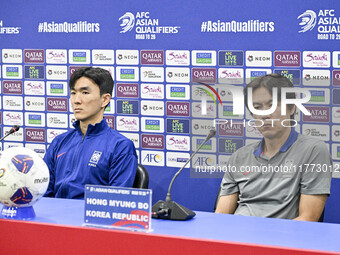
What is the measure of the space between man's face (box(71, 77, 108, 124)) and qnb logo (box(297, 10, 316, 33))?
1524 millimetres

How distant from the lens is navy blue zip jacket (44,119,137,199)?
2816 mm

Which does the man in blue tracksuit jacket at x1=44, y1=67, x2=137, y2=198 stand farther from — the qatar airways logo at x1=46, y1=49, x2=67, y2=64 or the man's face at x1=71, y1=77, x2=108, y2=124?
the qatar airways logo at x1=46, y1=49, x2=67, y2=64

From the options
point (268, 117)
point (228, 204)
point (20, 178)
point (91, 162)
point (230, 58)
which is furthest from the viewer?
point (230, 58)

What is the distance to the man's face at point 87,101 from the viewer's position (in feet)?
9.87

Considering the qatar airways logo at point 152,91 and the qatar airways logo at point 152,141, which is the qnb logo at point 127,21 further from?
the qatar airways logo at point 152,141

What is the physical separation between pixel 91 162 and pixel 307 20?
71.4 inches

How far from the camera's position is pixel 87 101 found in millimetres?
3010

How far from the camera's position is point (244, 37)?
3.89m

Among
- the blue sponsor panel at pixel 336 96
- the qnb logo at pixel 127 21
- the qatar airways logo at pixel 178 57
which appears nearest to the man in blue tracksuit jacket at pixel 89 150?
the qatar airways logo at pixel 178 57

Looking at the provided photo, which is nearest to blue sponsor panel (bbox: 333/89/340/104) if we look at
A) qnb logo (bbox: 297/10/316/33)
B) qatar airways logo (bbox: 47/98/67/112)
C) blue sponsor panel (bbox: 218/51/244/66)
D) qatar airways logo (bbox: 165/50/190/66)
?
qnb logo (bbox: 297/10/316/33)

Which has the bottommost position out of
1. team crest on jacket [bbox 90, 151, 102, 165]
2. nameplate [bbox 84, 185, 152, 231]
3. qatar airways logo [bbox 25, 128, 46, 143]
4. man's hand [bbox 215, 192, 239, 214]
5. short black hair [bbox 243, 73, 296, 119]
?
man's hand [bbox 215, 192, 239, 214]

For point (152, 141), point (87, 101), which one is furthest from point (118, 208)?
point (152, 141)

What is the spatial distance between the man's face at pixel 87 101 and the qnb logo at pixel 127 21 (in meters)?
1.30

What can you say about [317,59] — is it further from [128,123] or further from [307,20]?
[128,123]
